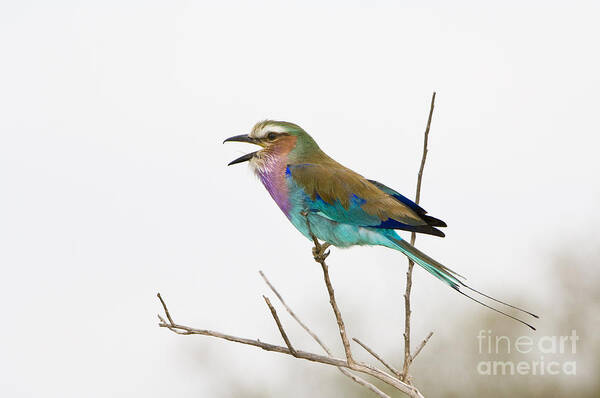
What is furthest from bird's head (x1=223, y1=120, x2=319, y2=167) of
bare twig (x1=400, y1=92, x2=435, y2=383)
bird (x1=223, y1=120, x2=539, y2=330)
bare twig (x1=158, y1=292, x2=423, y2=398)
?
bare twig (x1=158, y1=292, x2=423, y2=398)

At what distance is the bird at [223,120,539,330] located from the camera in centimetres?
379

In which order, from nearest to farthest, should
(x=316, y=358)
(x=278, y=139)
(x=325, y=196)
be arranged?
(x=316, y=358) < (x=325, y=196) < (x=278, y=139)

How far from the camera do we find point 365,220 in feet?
12.7

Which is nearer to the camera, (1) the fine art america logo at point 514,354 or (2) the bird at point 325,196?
(2) the bird at point 325,196

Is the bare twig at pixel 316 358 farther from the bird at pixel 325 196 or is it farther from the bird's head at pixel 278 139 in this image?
the bird's head at pixel 278 139

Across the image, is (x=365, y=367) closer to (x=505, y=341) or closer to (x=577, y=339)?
(x=505, y=341)

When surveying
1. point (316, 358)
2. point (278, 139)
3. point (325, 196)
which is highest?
point (278, 139)

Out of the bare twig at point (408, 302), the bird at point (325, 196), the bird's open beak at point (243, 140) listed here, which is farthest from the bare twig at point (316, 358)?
the bird's open beak at point (243, 140)

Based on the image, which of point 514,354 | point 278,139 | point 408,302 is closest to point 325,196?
point 278,139

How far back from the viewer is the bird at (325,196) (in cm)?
379

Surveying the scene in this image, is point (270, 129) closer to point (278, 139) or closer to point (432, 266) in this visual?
point (278, 139)

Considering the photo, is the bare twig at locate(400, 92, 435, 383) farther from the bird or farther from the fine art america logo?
the fine art america logo

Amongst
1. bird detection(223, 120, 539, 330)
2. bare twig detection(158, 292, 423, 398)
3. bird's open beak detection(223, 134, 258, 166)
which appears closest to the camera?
bare twig detection(158, 292, 423, 398)

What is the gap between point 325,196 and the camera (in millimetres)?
3951
